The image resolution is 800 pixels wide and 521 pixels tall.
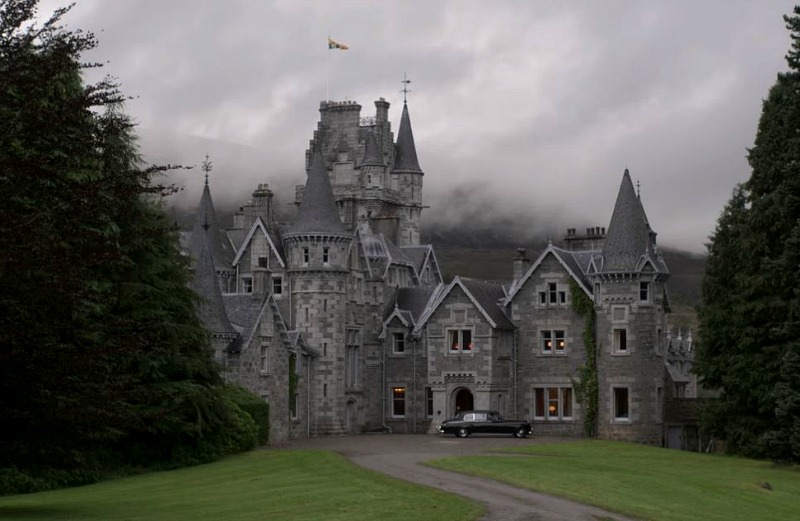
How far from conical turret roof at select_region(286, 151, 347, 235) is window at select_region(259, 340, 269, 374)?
8.83 metres

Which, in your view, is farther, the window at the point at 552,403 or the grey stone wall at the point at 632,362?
the window at the point at 552,403

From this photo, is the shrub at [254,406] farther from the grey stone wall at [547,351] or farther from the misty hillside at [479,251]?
the misty hillside at [479,251]

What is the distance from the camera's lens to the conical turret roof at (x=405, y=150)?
329 feet

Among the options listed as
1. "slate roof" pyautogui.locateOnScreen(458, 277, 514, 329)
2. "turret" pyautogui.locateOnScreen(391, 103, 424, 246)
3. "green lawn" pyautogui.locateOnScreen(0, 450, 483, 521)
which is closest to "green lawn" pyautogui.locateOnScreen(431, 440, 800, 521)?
"green lawn" pyautogui.locateOnScreen(0, 450, 483, 521)

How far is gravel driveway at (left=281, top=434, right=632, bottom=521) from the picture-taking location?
96.3ft

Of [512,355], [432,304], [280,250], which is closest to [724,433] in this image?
[512,355]

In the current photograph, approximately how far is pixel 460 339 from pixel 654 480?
29.7 m

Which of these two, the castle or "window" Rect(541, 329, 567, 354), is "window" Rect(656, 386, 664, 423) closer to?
the castle

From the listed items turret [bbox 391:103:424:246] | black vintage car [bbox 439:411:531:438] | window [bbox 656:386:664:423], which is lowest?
black vintage car [bbox 439:411:531:438]

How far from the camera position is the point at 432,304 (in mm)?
71750

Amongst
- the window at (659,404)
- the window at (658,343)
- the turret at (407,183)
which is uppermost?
the turret at (407,183)

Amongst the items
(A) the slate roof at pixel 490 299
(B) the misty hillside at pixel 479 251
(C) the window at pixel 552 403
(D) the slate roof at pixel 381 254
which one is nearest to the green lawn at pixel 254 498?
(A) the slate roof at pixel 490 299

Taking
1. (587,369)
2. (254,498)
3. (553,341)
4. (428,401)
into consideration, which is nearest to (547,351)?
(553,341)

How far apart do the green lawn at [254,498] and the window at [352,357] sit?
84.1ft
